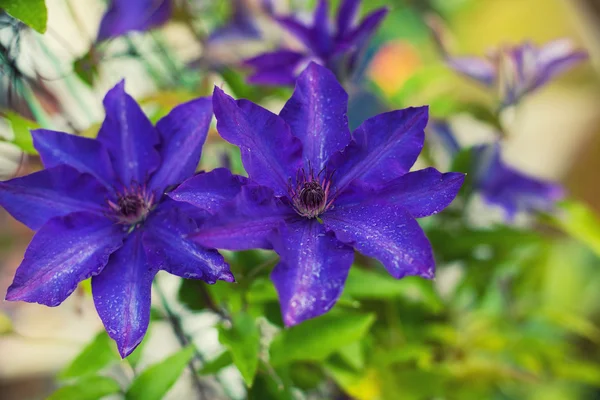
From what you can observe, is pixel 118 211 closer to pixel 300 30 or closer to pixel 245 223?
pixel 245 223

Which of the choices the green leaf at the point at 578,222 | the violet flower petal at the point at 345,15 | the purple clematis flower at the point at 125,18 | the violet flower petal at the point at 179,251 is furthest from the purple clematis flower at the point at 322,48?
the green leaf at the point at 578,222

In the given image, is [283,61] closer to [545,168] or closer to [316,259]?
[316,259]

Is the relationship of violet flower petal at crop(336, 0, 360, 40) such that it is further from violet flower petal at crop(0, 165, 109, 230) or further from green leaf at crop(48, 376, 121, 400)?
green leaf at crop(48, 376, 121, 400)

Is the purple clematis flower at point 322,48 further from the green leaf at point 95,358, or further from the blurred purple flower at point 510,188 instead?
the green leaf at point 95,358

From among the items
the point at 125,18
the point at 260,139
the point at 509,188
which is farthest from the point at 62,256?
the point at 509,188

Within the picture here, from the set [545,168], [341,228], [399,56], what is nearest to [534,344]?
[341,228]

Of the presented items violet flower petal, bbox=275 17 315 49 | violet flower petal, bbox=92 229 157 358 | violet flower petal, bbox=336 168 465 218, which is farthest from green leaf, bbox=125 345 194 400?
violet flower petal, bbox=275 17 315 49
